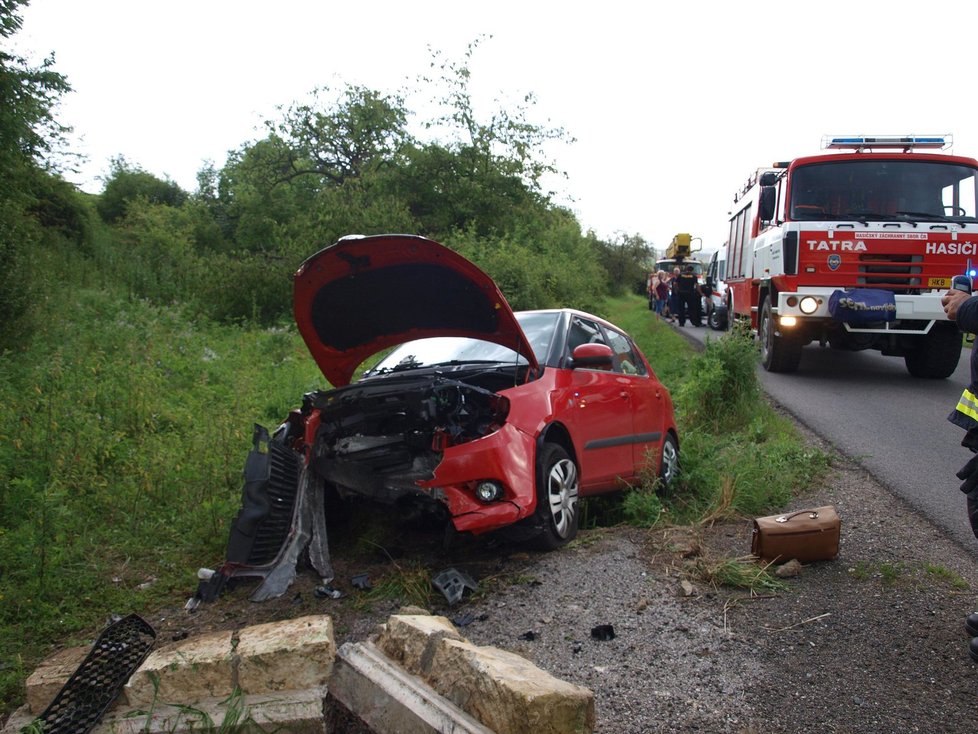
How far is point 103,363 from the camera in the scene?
9.16 metres

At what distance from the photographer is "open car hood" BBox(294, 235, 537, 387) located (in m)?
4.66

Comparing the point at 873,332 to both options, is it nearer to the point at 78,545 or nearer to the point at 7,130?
the point at 78,545

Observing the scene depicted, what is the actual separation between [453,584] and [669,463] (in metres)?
3.02

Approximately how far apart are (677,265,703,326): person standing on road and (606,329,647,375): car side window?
754 inches

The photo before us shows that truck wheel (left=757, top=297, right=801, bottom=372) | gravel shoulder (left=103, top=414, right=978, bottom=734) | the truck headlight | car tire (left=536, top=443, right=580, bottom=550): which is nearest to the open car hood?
car tire (left=536, top=443, right=580, bottom=550)

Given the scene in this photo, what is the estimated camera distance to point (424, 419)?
468 centimetres

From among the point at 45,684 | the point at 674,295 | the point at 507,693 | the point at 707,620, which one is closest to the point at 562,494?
the point at 707,620

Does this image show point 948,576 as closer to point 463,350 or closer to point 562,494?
point 562,494

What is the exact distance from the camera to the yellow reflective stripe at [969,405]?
345 cm

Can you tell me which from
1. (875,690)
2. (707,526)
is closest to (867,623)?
(875,690)

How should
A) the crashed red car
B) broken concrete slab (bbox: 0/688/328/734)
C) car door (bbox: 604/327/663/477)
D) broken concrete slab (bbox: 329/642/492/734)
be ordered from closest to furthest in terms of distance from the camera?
broken concrete slab (bbox: 329/642/492/734)
broken concrete slab (bbox: 0/688/328/734)
the crashed red car
car door (bbox: 604/327/663/477)

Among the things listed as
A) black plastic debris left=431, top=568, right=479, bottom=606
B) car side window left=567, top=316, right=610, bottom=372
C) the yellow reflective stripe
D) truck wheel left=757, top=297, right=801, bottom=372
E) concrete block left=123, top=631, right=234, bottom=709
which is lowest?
black plastic debris left=431, top=568, right=479, bottom=606

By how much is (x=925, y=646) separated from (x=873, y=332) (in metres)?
8.05

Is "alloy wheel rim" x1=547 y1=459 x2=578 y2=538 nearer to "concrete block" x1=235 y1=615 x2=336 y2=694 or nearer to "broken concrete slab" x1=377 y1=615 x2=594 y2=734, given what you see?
"broken concrete slab" x1=377 y1=615 x2=594 y2=734
